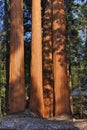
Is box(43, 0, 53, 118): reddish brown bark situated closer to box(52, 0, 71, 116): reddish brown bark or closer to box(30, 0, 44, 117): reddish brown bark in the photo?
box(52, 0, 71, 116): reddish brown bark

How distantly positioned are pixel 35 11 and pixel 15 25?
1354mm

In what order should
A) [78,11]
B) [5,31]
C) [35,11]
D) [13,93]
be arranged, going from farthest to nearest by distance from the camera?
[78,11], [5,31], [35,11], [13,93]

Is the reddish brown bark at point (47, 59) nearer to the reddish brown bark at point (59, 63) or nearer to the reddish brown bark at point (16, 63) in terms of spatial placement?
the reddish brown bark at point (59, 63)

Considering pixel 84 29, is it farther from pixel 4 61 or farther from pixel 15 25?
pixel 15 25

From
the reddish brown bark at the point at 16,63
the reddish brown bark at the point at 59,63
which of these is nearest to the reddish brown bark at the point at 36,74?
the reddish brown bark at the point at 16,63

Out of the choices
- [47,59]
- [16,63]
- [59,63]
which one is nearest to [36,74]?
[16,63]

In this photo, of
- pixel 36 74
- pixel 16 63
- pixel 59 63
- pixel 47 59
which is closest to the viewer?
pixel 16 63

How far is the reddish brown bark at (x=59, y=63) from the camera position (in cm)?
1906

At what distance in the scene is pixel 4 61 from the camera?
102ft

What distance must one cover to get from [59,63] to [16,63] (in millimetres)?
2326

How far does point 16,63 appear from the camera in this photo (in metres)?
18.8

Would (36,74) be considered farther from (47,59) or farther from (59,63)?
(47,59)

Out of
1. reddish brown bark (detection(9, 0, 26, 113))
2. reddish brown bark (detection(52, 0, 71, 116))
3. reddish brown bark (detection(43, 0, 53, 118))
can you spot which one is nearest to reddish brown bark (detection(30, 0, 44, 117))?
reddish brown bark (detection(9, 0, 26, 113))

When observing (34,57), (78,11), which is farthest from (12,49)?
(78,11)
